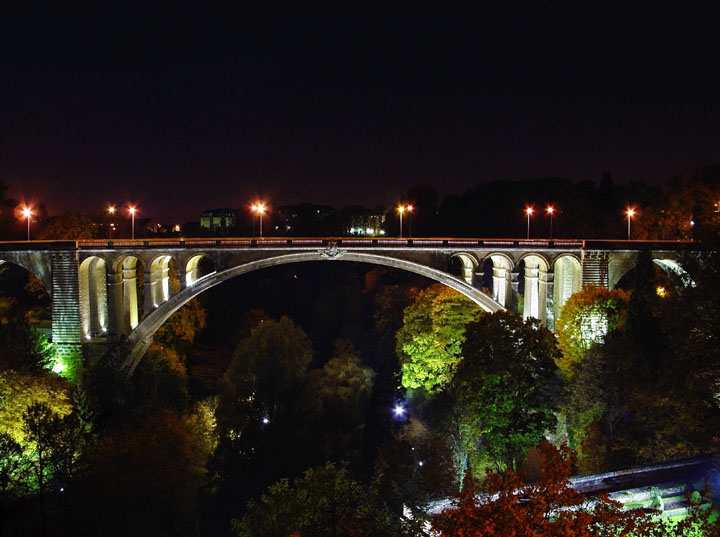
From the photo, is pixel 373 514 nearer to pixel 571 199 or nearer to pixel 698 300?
pixel 698 300

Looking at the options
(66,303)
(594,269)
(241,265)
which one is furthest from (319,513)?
(66,303)

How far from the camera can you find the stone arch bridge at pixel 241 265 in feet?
91.1

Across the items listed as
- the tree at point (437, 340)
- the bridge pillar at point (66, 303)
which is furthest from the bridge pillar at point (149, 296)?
the tree at point (437, 340)

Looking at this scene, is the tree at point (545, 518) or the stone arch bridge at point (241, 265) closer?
the tree at point (545, 518)

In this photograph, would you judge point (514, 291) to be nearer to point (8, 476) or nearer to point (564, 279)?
point (564, 279)

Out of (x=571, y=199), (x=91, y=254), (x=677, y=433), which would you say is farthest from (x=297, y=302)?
(x=677, y=433)

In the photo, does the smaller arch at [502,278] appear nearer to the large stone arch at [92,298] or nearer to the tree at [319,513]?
the tree at [319,513]

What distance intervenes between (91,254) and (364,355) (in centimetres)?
2488

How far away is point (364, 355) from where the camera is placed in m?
47.0

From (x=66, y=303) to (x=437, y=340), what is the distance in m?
19.5

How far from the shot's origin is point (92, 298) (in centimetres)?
2911

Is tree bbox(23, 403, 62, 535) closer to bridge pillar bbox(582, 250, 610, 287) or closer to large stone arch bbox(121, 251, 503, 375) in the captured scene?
large stone arch bbox(121, 251, 503, 375)

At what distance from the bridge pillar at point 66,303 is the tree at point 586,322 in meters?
23.7

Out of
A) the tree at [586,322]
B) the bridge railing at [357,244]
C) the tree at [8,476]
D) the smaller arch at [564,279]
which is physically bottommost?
the tree at [8,476]
